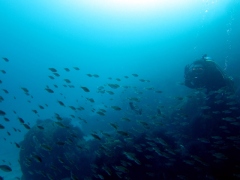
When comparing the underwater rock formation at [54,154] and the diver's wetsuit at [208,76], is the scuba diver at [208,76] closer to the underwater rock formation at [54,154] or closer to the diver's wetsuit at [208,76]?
the diver's wetsuit at [208,76]

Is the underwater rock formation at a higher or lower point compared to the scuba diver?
lower

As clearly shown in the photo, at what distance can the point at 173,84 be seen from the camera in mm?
34219

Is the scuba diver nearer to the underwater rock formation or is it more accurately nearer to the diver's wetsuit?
the diver's wetsuit

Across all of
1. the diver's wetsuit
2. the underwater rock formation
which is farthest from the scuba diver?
the underwater rock formation

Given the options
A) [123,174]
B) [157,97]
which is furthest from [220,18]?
[123,174]

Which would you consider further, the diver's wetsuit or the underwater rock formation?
the diver's wetsuit

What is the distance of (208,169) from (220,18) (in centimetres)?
10531

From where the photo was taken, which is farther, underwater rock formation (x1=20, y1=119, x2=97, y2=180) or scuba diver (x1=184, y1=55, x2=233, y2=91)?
scuba diver (x1=184, y1=55, x2=233, y2=91)

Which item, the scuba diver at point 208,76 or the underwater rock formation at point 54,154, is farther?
the scuba diver at point 208,76

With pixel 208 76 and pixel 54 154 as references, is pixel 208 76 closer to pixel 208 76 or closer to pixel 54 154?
pixel 208 76

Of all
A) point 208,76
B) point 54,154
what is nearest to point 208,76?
point 208,76

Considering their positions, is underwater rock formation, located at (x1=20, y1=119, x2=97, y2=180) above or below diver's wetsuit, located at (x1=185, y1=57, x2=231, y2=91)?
below

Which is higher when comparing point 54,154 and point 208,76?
point 208,76

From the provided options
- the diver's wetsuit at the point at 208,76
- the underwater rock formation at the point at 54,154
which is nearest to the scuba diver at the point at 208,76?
the diver's wetsuit at the point at 208,76
